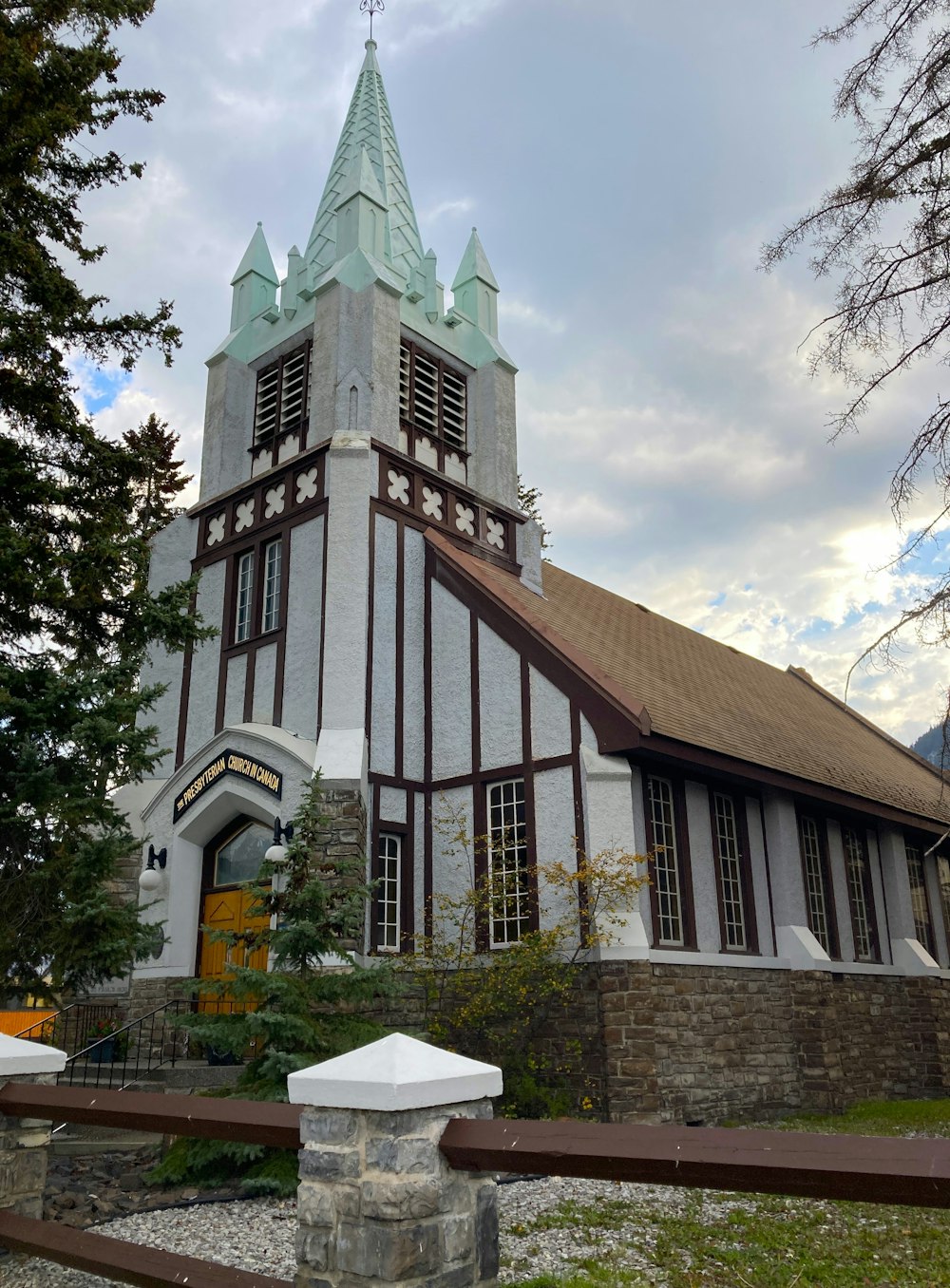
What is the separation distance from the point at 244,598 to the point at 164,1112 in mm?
13055

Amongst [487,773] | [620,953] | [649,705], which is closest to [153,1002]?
[487,773]

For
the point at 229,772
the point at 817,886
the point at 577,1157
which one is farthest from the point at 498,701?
the point at 577,1157

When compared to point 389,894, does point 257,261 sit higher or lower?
higher

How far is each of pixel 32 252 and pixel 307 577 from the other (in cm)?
589

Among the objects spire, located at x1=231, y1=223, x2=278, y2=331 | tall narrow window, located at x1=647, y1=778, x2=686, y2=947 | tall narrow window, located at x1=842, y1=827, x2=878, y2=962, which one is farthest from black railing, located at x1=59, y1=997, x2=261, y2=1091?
spire, located at x1=231, y1=223, x2=278, y2=331

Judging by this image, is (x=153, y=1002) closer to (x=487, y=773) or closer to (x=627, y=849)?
(x=487, y=773)

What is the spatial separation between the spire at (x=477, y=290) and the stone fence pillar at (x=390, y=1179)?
17.7 m

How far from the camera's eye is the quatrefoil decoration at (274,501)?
17.0 m

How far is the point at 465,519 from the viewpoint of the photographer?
1798 cm

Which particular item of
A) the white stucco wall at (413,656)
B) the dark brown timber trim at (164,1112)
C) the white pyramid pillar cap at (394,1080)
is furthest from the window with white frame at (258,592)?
the white pyramid pillar cap at (394,1080)

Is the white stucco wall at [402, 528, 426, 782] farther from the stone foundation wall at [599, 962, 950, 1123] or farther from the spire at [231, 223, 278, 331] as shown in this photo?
the spire at [231, 223, 278, 331]

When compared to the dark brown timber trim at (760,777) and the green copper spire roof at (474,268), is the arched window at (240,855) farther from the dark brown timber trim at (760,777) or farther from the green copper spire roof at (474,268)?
the green copper spire roof at (474,268)

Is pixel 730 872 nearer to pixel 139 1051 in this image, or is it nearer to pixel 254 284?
pixel 139 1051

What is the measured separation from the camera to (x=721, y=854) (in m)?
15.2
